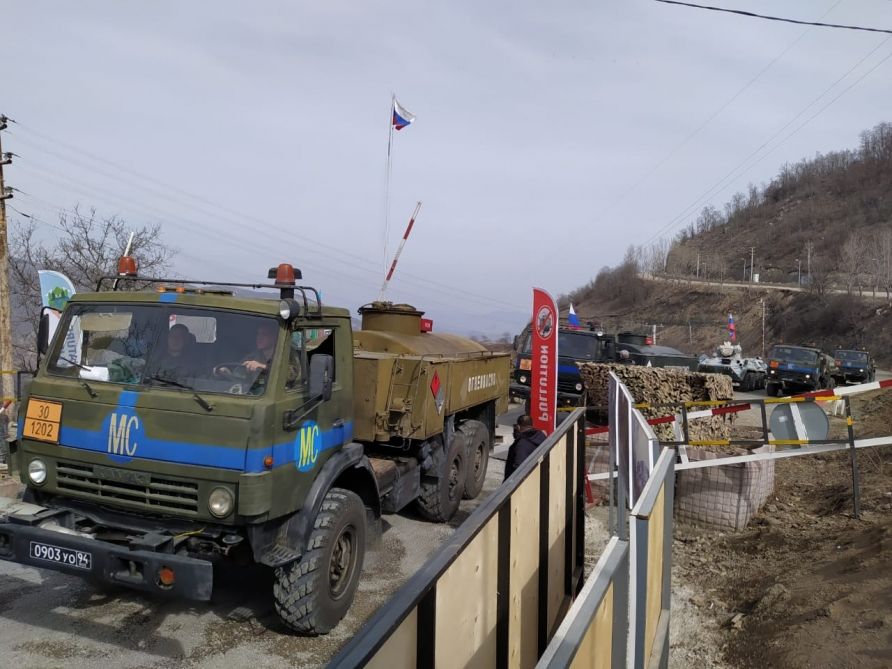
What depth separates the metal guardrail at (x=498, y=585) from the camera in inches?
68.6

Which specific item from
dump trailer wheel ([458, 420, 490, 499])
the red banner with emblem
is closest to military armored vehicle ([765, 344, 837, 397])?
the red banner with emblem

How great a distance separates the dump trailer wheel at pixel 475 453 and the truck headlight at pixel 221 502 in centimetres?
432

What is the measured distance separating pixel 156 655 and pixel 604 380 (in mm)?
9796

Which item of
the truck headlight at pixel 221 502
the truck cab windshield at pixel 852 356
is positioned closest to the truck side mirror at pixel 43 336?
the truck headlight at pixel 221 502

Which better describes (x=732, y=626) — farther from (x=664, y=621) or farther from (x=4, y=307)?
(x=4, y=307)

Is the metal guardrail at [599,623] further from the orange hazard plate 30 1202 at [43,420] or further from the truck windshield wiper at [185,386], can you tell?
the orange hazard plate 30 1202 at [43,420]

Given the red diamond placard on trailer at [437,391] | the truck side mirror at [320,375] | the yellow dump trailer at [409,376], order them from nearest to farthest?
the truck side mirror at [320,375], the yellow dump trailer at [409,376], the red diamond placard on trailer at [437,391]

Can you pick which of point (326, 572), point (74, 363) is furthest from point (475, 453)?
point (74, 363)

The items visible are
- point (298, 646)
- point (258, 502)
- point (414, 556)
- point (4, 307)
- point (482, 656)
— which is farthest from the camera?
point (4, 307)

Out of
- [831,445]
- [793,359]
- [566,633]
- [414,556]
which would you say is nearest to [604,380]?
[831,445]

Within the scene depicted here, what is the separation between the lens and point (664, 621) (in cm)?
364

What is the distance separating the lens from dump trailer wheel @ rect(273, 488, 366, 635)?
4477 millimetres

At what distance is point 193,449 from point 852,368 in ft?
92.8

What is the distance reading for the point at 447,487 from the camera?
7469 millimetres
